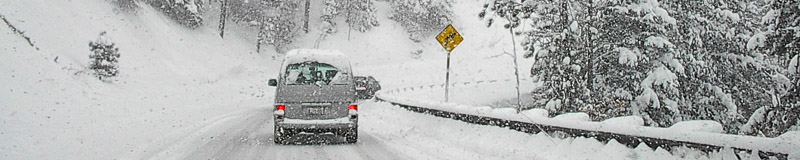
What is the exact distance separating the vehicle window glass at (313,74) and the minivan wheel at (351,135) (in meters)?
0.95

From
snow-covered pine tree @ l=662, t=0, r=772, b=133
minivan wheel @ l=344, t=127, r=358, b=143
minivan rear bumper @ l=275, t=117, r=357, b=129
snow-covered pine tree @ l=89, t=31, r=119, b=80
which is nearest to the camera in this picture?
minivan rear bumper @ l=275, t=117, r=357, b=129

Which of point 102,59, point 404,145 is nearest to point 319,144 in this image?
point 404,145

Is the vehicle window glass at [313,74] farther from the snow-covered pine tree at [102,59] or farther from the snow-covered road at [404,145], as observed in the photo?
the snow-covered pine tree at [102,59]

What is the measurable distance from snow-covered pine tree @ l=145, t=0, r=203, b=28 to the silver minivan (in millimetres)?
28574

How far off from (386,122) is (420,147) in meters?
5.21

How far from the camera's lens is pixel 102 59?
20125 millimetres

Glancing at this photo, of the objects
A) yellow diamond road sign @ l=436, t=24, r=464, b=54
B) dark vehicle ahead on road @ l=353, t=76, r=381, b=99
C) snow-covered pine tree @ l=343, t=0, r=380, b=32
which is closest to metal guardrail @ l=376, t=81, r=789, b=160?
yellow diamond road sign @ l=436, t=24, r=464, b=54

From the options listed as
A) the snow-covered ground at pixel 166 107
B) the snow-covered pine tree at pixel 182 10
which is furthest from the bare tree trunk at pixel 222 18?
the snow-covered pine tree at pixel 182 10

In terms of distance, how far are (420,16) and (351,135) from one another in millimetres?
42659

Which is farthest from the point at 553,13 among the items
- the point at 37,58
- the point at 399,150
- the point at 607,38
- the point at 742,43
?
the point at 37,58

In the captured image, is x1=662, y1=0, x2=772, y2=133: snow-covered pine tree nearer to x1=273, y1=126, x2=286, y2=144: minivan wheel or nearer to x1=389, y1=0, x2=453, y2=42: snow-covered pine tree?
x1=273, y1=126, x2=286, y2=144: minivan wheel

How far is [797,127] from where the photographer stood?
9414 mm

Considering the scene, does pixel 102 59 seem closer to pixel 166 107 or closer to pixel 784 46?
pixel 166 107

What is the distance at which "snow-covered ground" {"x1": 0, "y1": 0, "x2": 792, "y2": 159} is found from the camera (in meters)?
8.71
